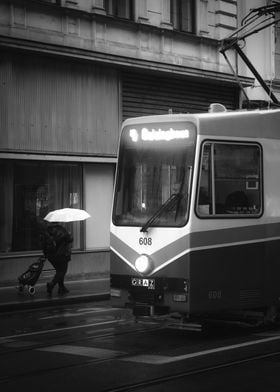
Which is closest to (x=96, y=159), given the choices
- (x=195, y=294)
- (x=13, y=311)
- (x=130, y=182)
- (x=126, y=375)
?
(x=13, y=311)

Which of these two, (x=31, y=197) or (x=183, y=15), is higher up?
(x=183, y=15)

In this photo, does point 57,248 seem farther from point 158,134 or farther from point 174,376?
point 174,376

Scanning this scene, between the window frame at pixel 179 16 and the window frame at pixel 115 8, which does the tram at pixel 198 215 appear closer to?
the window frame at pixel 115 8

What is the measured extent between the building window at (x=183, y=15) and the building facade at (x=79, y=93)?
3 centimetres

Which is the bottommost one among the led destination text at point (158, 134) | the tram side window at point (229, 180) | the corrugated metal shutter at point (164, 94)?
the tram side window at point (229, 180)

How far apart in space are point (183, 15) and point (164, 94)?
259cm

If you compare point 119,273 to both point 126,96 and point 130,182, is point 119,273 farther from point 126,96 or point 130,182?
point 126,96

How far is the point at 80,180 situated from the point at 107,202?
1144mm

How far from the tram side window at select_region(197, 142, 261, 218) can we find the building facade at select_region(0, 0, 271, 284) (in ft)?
29.4

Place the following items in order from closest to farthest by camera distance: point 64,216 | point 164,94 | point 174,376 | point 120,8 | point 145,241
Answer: point 174,376 → point 145,241 → point 64,216 → point 120,8 → point 164,94

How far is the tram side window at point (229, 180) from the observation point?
32.6ft

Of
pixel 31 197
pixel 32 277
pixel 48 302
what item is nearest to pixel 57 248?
pixel 32 277

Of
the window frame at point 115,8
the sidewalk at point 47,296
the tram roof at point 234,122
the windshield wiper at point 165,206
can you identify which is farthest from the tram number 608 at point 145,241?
the window frame at point 115,8

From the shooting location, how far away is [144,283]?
1016 cm
